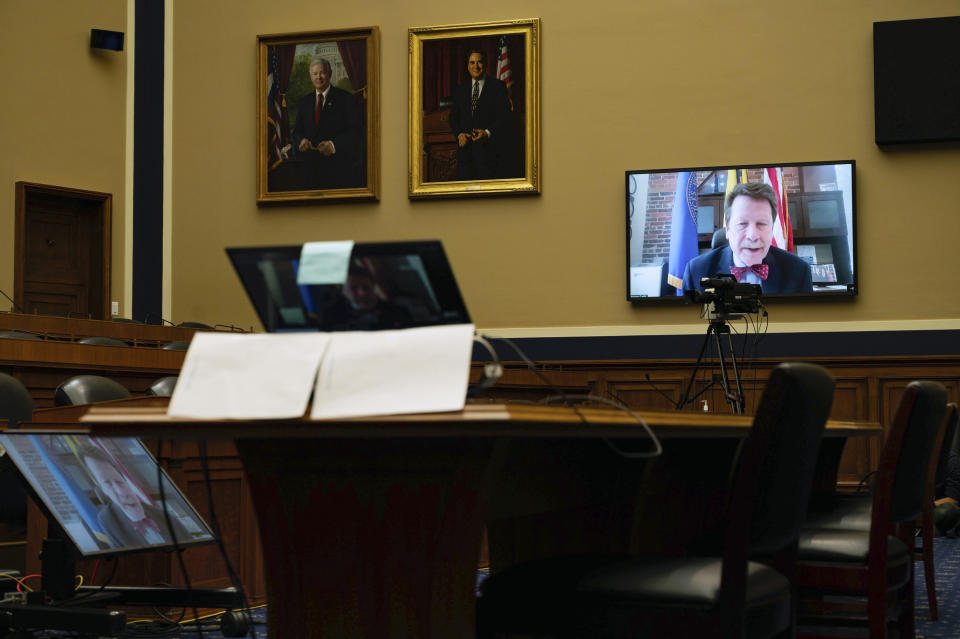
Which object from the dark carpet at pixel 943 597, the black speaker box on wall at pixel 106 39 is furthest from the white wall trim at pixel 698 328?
the black speaker box on wall at pixel 106 39

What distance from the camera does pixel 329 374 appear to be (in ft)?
5.08

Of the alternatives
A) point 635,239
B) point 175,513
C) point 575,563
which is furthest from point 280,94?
point 575,563

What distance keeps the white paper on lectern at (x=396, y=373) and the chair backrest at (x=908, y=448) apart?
1.58 meters

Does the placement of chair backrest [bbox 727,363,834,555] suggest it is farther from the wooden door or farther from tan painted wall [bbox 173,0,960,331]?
the wooden door

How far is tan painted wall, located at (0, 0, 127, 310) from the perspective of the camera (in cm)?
978

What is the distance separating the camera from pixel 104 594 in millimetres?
3500

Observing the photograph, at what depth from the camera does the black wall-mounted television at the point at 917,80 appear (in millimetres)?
8875

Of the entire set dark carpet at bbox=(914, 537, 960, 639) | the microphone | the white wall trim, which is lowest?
dark carpet at bbox=(914, 537, 960, 639)

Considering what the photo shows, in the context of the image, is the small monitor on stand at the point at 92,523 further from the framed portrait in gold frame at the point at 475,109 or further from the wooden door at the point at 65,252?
the wooden door at the point at 65,252

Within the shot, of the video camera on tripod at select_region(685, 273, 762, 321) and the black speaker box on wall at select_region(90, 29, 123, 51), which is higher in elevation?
the black speaker box on wall at select_region(90, 29, 123, 51)

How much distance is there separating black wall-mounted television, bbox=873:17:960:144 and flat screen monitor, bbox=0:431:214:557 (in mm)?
7040

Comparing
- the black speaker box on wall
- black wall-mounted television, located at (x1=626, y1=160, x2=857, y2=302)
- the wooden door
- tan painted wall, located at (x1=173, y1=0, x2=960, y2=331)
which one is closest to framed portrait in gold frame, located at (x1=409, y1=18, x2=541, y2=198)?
tan painted wall, located at (x1=173, y1=0, x2=960, y2=331)

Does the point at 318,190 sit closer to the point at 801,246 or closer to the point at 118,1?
the point at 118,1

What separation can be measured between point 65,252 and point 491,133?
3.92 meters
